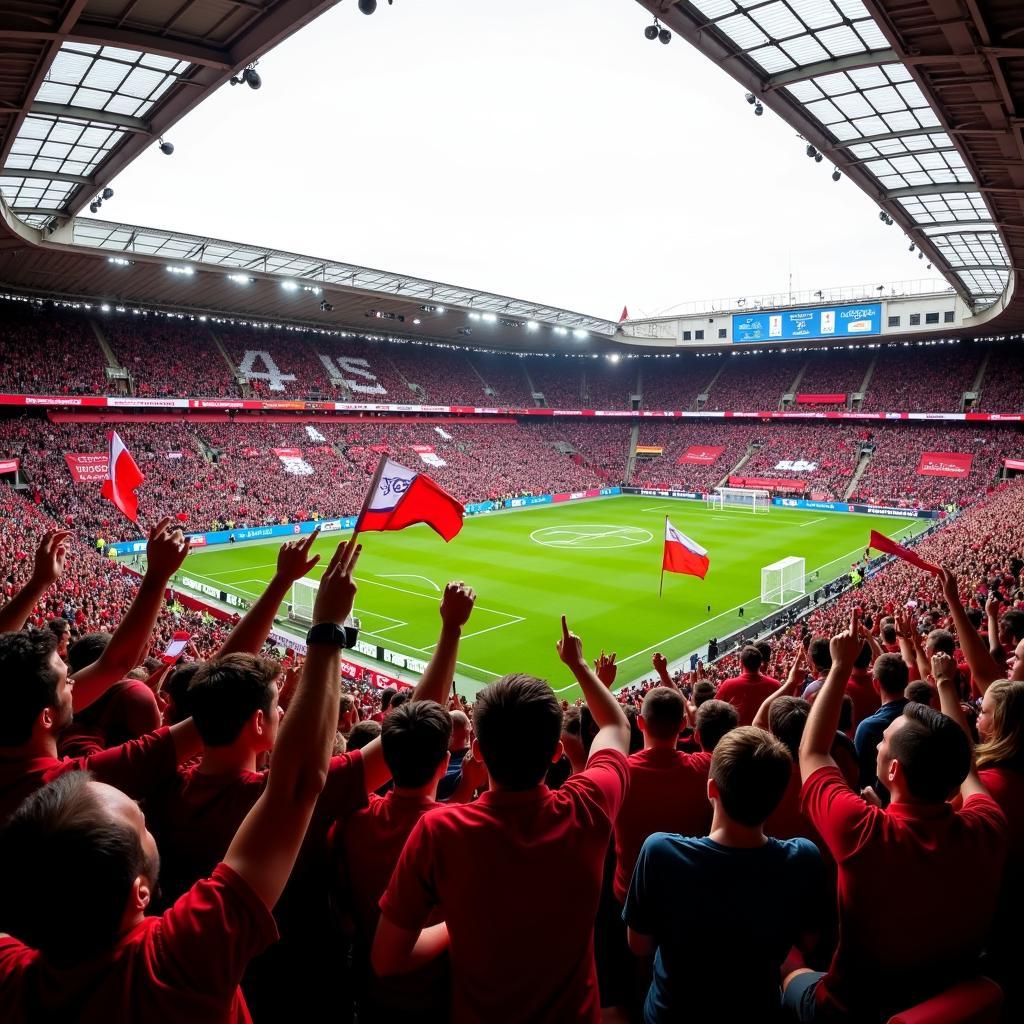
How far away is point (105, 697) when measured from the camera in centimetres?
496

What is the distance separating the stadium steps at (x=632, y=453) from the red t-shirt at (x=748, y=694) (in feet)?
200

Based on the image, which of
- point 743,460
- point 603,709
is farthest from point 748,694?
point 743,460

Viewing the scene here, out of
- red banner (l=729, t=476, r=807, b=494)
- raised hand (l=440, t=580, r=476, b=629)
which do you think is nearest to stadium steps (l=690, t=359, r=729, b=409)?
red banner (l=729, t=476, r=807, b=494)

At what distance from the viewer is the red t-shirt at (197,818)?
3.07m

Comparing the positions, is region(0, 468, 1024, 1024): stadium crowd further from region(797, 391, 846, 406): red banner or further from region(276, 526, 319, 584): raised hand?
region(797, 391, 846, 406): red banner

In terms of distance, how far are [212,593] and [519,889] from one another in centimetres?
2921

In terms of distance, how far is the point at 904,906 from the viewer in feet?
8.59

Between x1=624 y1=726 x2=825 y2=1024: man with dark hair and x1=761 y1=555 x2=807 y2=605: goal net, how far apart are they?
27120 millimetres

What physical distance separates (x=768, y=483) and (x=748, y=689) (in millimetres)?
55164

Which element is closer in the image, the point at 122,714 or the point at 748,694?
the point at 122,714

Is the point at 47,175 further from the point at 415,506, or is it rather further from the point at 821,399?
the point at 821,399

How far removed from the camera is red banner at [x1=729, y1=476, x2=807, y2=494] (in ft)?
188

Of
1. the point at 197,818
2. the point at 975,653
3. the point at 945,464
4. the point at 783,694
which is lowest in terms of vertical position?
the point at 197,818

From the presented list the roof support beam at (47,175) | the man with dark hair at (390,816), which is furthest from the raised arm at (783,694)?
the roof support beam at (47,175)
